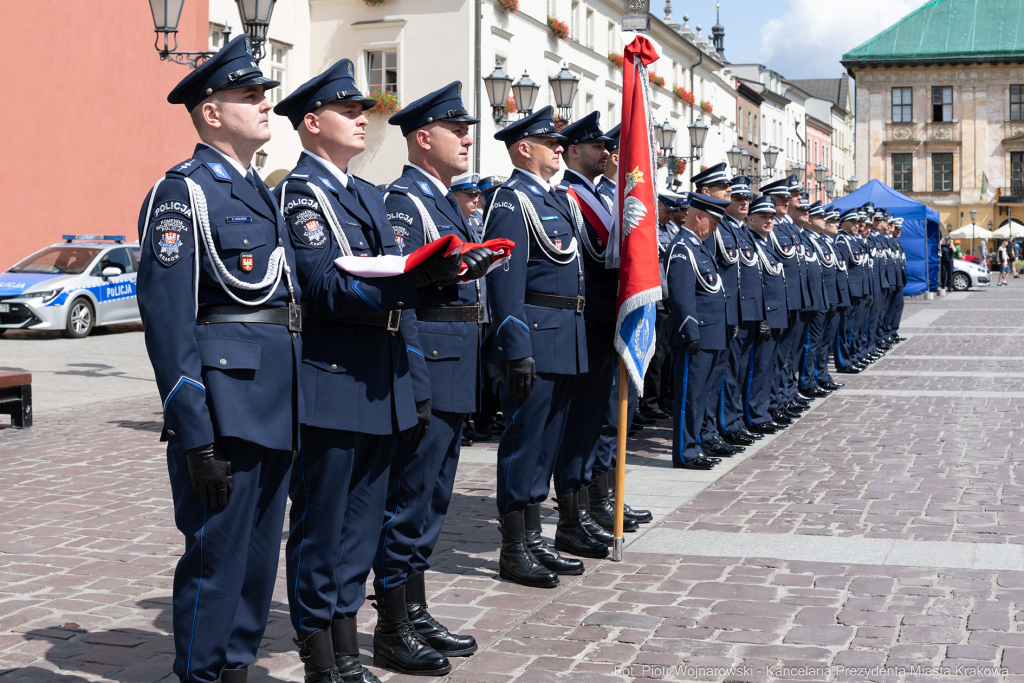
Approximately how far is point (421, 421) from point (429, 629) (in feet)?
2.87

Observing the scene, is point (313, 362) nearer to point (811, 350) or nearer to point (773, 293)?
point (773, 293)

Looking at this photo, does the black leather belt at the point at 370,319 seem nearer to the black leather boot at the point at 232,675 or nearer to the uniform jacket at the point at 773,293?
the black leather boot at the point at 232,675

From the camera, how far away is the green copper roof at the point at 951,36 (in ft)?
221

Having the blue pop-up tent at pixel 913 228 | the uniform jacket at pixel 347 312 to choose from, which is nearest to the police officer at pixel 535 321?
the uniform jacket at pixel 347 312

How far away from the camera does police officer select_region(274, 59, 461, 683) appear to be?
3869mm

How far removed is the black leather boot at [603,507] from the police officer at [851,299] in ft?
29.1

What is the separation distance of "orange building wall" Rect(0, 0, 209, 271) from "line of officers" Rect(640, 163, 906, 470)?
52.7ft

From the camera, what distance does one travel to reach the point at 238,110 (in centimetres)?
362

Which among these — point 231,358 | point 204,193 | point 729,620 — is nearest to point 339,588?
point 231,358

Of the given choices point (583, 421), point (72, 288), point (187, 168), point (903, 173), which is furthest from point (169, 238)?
point (903, 173)

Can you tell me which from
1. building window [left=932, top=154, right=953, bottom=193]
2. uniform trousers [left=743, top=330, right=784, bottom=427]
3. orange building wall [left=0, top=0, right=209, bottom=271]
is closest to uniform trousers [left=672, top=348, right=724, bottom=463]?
uniform trousers [left=743, top=330, right=784, bottom=427]

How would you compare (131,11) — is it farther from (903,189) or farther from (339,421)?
(903,189)

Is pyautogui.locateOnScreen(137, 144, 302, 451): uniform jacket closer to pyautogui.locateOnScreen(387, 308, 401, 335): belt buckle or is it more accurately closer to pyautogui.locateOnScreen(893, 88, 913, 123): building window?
pyautogui.locateOnScreen(387, 308, 401, 335): belt buckle

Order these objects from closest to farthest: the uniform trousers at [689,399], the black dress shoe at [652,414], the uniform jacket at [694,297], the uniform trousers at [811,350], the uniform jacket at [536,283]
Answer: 1. the uniform jacket at [536,283]
2. the uniform jacket at [694,297]
3. the uniform trousers at [689,399]
4. the black dress shoe at [652,414]
5. the uniform trousers at [811,350]
